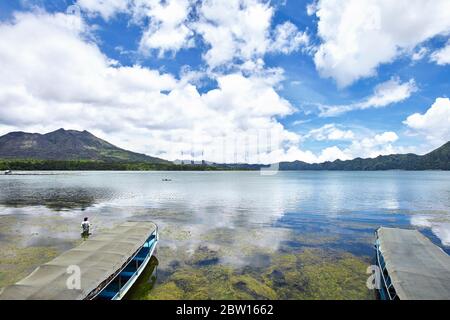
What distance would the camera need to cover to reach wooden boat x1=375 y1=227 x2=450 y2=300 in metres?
17.0

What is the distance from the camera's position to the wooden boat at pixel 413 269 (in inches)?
667

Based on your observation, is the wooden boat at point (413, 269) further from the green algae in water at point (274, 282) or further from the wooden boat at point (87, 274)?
the wooden boat at point (87, 274)

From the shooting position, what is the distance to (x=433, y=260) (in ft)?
73.1

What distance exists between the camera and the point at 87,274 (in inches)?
703

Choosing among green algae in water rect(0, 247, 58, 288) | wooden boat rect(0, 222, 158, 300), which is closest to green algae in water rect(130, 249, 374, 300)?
wooden boat rect(0, 222, 158, 300)

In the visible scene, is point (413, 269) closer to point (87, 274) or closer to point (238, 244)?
point (238, 244)

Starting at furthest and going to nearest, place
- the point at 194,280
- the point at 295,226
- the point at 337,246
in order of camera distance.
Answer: the point at 295,226, the point at 337,246, the point at 194,280

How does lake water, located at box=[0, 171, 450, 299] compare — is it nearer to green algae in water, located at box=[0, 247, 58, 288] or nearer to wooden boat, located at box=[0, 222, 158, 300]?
green algae in water, located at box=[0, 247, 58, 288]

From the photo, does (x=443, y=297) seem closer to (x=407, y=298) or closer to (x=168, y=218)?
(x=407, y=298)

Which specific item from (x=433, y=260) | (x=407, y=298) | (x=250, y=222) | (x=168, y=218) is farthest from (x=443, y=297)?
(x=168, y=218)

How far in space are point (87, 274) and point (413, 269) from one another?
2447 cm
